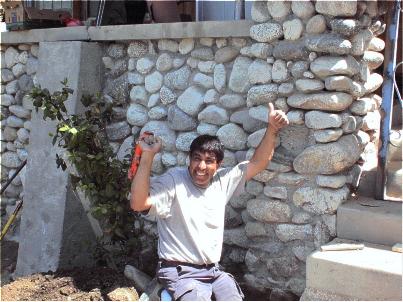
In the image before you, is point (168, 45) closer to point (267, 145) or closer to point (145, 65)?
point (145, 65)

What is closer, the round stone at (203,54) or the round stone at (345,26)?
the round stone at (345,26)

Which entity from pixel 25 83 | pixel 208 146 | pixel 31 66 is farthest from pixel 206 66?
pixel 25 83

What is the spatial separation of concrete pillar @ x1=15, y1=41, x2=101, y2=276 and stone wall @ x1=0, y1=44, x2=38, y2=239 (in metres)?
0.60

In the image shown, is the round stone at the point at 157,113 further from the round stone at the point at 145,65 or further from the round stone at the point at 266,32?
the round stone at the point at 266,32

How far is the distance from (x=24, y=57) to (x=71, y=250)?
1.93 meters

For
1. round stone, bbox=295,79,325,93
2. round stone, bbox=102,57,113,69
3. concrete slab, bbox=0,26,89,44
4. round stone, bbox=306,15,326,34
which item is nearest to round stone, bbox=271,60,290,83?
round stone, bbox=295,79,325,93

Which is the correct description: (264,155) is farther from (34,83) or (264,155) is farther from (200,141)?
(34,83)

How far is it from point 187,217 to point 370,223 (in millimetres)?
1071

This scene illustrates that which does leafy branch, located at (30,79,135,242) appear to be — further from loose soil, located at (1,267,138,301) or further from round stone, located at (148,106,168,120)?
round stone, located at (148,106,168,120)

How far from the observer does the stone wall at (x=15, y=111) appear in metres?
5.24

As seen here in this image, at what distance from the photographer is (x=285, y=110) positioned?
3.52 meters

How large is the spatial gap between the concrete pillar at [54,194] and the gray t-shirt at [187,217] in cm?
141

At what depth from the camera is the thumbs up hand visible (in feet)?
10.7

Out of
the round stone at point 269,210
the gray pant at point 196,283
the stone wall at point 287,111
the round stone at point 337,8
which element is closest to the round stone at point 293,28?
the stone wall at point 287,111
